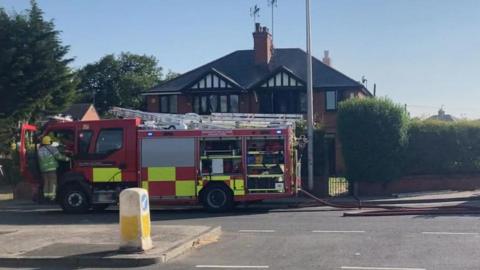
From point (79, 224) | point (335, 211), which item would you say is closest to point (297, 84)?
point (335, 211)

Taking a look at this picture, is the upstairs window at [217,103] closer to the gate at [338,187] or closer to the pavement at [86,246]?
the gate at [338,187]

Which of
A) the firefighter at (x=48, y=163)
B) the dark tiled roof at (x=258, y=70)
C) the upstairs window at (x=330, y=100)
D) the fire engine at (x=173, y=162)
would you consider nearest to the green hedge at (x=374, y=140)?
the fire engine at (x=173, y=162)

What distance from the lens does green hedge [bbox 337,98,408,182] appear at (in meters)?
24.0

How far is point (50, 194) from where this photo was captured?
19.4 m

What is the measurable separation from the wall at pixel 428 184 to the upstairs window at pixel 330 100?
51.5 feet

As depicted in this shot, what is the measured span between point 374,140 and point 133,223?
14.9m

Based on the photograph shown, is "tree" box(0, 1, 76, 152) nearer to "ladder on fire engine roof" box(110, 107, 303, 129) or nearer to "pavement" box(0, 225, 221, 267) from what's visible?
"ladder on fire engine roof" box(110, 107, 303, 129)

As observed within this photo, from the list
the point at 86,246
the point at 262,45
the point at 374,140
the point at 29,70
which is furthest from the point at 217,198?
the point at 262,45

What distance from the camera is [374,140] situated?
2402 cm

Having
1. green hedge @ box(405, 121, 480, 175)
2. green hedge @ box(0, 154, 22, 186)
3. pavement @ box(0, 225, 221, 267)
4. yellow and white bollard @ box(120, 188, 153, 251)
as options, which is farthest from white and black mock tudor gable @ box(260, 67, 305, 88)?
yellow and white bollard @ box(120, 188, 153, 251)

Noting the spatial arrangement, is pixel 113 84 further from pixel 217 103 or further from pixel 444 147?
pixel 444 147

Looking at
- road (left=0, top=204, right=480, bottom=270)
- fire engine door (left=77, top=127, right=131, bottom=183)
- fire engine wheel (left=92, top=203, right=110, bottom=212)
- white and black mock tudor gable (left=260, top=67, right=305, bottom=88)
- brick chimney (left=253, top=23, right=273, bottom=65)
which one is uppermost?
brick chimney (left=253, top=23, right=273, bottom=65)

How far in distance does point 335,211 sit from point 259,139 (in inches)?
116

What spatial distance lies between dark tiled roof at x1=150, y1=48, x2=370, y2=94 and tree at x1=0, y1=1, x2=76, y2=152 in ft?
24.1
